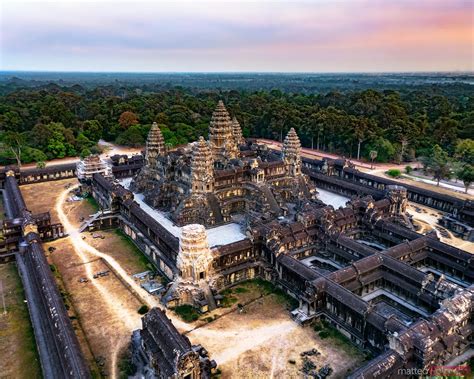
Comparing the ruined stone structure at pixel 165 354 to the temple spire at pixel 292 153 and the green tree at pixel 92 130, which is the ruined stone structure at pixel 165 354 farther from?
the green tree at pixel 92 130

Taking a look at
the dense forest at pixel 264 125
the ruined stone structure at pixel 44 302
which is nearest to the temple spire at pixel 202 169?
the ruined stone structure at pixel 44 302

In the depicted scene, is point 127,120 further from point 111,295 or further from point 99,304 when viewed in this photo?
point 99,304

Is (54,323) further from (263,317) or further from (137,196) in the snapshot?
(137,196)

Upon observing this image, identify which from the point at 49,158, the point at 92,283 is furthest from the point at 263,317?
the point at 49,158

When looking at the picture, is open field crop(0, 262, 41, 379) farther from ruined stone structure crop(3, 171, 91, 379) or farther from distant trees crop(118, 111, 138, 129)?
distant trees crop(118, 111, 138, 129)

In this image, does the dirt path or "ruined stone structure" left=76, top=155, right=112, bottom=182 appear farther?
"ruined stone structure" left=76, top=155, right=112, bottom=182

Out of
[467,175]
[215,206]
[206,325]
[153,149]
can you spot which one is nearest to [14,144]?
[153,149]

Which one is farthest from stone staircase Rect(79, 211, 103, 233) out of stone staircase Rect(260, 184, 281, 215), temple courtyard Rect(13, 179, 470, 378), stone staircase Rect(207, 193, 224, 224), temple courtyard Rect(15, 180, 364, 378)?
stone staircase Rect(260, 184, 281, 215)
